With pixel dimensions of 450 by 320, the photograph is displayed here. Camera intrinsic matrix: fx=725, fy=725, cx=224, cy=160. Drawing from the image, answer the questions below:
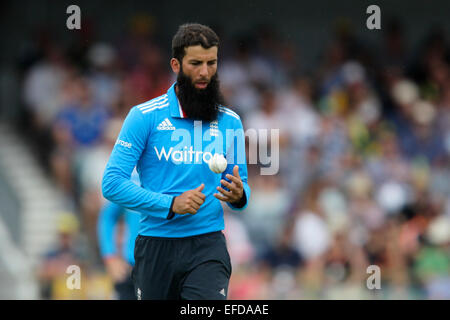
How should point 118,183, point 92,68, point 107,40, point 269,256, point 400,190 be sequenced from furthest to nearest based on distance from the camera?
point 107,40 → point 92,68 → point 400,190 → point 269,256 → point 118,183

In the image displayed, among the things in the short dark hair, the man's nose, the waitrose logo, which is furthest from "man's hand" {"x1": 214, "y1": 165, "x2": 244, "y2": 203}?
the short dark hair

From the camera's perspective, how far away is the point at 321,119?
12.1 metres

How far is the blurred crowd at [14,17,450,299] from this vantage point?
10539mm

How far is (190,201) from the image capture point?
15.3 feet

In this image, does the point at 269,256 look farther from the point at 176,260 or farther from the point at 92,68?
the point at 176,260

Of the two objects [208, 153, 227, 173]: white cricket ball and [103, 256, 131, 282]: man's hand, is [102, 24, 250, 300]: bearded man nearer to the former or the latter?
[208, 153, 227, 173]: white cricket ball

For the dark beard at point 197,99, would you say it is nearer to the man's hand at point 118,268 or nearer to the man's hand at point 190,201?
the man's hand at point 190,201

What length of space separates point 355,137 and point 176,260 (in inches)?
299

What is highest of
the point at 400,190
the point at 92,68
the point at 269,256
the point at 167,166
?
the point at 92,68

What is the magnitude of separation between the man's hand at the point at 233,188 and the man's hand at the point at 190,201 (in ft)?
0.47

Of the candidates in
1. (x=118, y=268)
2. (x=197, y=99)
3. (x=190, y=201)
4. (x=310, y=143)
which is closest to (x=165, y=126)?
(x=197, y=99)

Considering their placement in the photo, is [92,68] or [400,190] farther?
[92,68]

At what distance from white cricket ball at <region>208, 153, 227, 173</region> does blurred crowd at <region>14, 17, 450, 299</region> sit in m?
5.38
